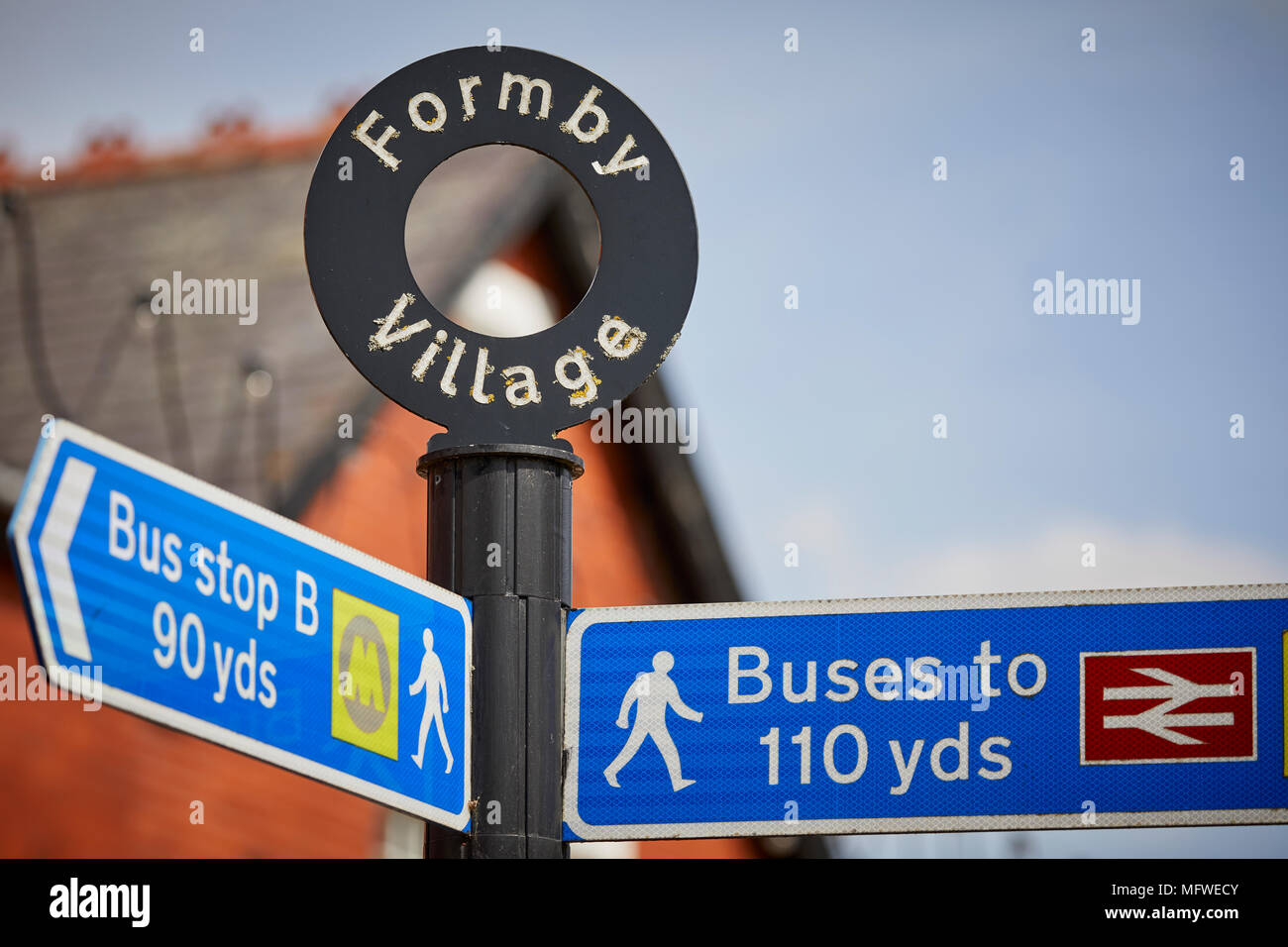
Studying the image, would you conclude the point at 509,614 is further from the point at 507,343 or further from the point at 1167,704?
the point at 1167,704

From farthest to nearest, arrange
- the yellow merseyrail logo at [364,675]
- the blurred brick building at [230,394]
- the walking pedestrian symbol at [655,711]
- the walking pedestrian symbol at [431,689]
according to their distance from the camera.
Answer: the blurred brick building at [230,394], the walking pedestrian symbol at [655,711], the walking pedestrian symbol at [431,689], the yellow merseyrail logo at [364,675]

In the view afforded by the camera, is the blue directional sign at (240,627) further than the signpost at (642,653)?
No

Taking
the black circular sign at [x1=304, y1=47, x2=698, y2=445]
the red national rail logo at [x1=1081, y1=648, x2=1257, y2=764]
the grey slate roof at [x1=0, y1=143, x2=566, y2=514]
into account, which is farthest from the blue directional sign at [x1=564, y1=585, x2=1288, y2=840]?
the grey slate roof at [x1=0, y1=143, x2=566, y2=514]

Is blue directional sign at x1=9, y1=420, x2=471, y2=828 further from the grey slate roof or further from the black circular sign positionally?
the grey slate roof

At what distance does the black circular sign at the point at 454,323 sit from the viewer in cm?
327

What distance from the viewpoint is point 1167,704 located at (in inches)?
126

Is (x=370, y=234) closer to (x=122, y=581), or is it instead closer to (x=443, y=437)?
(x=443, y=437)

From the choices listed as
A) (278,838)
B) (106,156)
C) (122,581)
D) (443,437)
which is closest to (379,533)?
(278,838)

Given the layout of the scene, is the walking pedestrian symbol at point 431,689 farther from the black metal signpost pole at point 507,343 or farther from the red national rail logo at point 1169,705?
the red national rail logo at point 1169,705

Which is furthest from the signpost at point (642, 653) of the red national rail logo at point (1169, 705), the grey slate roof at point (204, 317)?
the grey slate roof at point (204, 317)

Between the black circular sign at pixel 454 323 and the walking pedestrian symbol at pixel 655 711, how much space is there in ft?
1.63

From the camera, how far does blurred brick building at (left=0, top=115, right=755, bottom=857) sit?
27.7 feet

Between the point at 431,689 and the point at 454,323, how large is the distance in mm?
700

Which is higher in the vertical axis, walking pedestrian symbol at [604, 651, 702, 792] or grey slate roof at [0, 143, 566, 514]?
grey slate roof at [0, 143, 566, 514]
